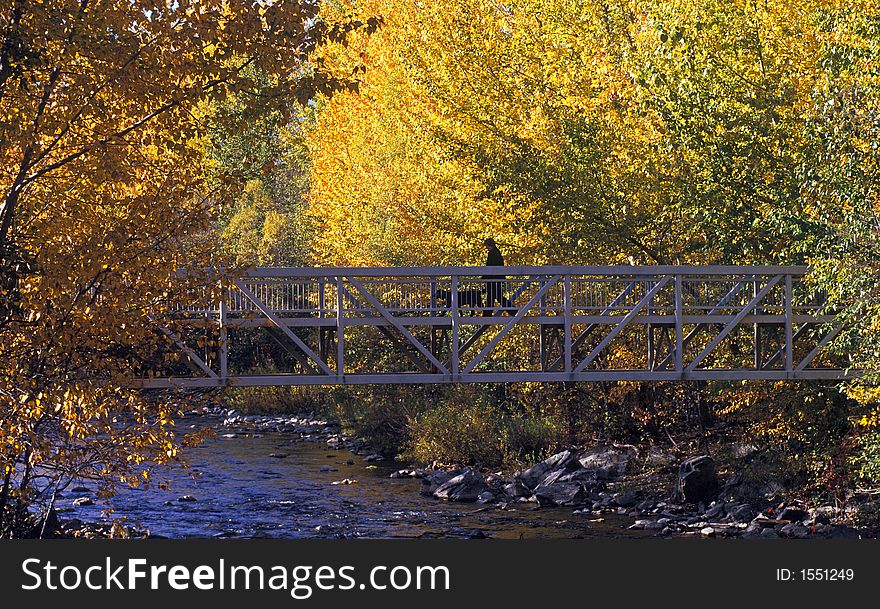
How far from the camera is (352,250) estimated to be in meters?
27.9

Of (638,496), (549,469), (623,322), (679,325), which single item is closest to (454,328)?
(623,322)

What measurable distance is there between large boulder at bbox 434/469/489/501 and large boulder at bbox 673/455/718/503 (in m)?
3.58

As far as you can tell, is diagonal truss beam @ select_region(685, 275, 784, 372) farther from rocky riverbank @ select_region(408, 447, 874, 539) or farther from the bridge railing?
rocky riverbank @ select_region(408, 447, 874, 539)

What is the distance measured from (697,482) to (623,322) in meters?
4.20

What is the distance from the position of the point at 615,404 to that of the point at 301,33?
48.8 feet

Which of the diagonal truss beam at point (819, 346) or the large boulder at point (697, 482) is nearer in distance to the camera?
the diagonal truss beam at point (819, 346)

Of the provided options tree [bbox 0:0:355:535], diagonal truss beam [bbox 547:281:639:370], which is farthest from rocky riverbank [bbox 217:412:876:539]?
tree [bbox 0:0:355:535]

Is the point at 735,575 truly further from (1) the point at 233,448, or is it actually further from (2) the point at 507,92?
(1) the point at 233,448

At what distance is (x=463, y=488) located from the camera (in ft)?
72.9

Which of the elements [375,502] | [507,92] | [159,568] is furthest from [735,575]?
[507,92]

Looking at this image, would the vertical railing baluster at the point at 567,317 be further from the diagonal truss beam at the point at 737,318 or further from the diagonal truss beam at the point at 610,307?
A: the diagonal truss beam at the point at 737,318

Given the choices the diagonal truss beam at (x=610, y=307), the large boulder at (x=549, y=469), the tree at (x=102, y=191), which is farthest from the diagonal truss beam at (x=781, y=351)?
the tree at (x=102, y=191)

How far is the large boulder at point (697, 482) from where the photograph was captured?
68.2ft

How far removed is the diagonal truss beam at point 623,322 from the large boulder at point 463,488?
4910 millimetres
